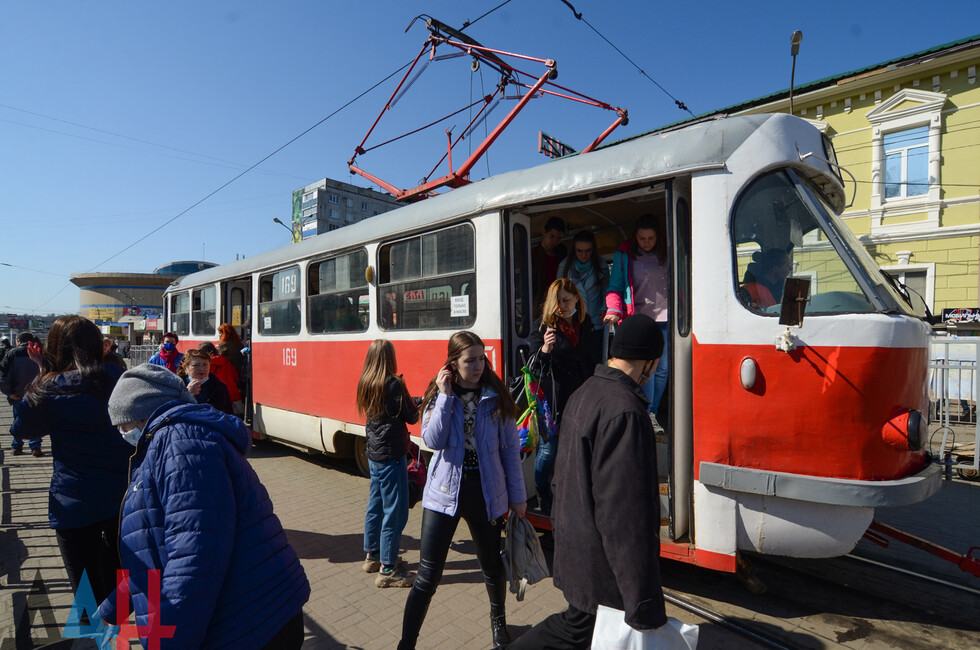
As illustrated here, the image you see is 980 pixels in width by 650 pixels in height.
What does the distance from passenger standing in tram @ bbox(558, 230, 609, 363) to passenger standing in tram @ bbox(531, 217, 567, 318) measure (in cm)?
22

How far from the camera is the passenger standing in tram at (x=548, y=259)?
16.5 ft

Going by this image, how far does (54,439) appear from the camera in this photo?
284 centimetres

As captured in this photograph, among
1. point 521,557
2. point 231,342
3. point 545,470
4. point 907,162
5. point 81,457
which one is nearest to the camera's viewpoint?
point 81,457

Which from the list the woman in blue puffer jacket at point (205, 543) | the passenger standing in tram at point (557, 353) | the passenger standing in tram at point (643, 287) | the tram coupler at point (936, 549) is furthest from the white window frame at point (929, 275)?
the woman in blue puffer jacket at point (205, 543)

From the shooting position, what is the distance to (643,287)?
441 cm

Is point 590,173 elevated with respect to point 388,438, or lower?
elevated

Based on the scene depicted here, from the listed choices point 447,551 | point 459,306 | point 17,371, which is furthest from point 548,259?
point 17,371

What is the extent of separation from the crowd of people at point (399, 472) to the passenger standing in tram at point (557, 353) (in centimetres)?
1

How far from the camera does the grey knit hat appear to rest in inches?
77.8

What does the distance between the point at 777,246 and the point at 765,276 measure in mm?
193

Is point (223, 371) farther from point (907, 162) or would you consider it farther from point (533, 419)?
point (907, 162)

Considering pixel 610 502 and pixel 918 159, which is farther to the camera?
pixel 918 159

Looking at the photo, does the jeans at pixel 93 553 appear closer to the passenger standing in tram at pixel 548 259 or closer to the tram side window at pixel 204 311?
the passenger standing in tram at pixel 548 259

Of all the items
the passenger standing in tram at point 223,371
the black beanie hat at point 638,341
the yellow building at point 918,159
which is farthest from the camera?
the yellow building at point 918,159
